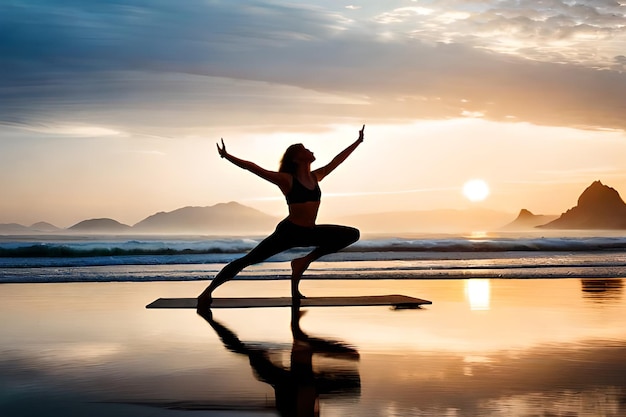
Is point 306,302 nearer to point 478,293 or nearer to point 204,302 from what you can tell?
point 204,302

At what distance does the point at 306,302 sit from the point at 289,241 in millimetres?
820

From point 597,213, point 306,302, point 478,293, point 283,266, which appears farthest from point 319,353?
point 597,213

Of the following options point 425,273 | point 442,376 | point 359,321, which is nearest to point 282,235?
point 359,321

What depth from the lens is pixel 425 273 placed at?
625 inches

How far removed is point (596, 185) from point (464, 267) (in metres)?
136

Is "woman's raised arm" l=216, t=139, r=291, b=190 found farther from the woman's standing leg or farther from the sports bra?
the woman's standing leg

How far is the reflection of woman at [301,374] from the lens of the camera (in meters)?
4.54

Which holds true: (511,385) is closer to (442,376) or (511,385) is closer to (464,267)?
(442,376)

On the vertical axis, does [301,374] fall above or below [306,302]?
below

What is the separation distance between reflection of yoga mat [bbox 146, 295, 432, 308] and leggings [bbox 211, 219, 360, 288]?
0.42 meters

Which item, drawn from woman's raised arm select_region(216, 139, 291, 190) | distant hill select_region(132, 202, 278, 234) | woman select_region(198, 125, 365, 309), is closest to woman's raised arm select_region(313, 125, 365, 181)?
woman select_region(198, 125, 365, 309)

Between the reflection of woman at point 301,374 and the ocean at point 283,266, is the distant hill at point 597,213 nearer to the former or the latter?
the ocean at point 283,266

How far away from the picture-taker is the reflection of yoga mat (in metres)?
9.81

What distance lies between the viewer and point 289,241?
9.75 m
